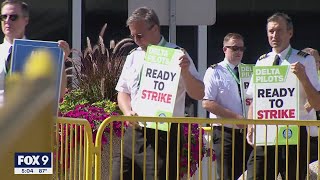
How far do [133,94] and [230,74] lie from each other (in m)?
1.56

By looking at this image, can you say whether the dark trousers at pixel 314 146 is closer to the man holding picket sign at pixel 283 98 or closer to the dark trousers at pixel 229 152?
the man holding picket sign at pixel 283 98

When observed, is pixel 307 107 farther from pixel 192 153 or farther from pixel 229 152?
pixel 192 153

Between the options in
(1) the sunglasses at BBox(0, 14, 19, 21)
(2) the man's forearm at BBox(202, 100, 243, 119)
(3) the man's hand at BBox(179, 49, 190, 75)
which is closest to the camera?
(3) the man's hand at BBox(179, 49, 190, 75)

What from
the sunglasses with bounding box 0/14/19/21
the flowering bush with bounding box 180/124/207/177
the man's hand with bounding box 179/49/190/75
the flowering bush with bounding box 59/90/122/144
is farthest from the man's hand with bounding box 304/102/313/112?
the sunglasses with bounding box 0/14/19/21

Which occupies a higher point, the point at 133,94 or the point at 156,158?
the point at 133,94

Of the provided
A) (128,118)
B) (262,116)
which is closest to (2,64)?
(128,118)

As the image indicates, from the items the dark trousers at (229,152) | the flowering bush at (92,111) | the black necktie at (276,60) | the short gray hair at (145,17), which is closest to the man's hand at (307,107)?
the black necktie at (276,60)

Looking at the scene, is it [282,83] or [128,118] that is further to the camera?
[282,83]

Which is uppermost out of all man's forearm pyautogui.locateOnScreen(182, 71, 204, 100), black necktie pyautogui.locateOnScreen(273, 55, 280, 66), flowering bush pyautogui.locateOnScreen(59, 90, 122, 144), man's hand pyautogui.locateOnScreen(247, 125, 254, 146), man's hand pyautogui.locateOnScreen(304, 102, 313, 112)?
black necktie pyautogui.locateOnScreen(273, 55, 280, 66)

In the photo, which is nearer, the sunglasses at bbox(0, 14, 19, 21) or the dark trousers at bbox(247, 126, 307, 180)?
the sunglasses at bbox(0, 14, 19, 21)

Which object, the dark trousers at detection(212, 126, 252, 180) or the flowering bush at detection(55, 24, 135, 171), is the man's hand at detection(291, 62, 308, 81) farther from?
the flowering bush at detection(55, 24, 135, 171)

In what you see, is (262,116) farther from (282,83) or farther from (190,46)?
(190,46)

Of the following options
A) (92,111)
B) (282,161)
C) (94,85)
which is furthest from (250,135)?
(94,85)

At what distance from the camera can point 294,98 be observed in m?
6.38
